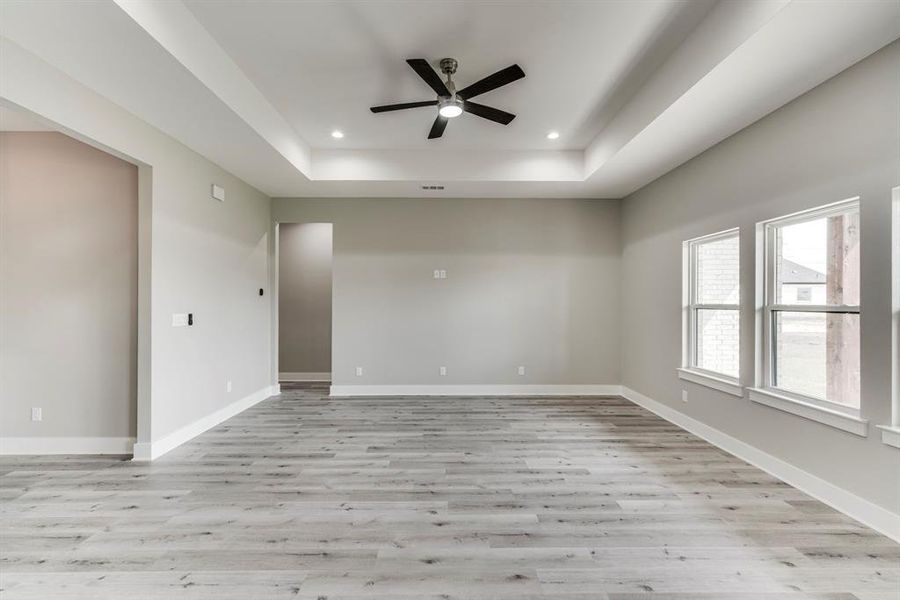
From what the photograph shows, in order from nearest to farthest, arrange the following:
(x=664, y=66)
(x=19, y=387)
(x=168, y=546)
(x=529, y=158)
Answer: (x=168, y=546) < (x=664, y=66) < (x=19, y=387) < (x=529, y=158)

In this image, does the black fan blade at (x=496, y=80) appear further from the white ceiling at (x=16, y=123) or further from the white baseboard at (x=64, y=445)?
the white baseboard at (x=64, y=445)

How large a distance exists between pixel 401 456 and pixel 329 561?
4.42 feet

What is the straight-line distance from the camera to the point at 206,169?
3961mm

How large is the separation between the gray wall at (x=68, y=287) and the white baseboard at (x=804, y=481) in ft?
17.0

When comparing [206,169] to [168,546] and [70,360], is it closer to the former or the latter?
[70,360]

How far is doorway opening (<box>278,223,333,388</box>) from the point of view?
21.6 ft

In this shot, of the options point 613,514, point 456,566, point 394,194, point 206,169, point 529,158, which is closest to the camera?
point 456,566

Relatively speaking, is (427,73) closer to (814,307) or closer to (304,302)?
(814,307)

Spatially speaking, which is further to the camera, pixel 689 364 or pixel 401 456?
pixel 689 364

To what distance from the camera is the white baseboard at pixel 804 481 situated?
7.13 ft

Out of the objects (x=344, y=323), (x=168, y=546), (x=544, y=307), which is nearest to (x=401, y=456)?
(x=168, y=546)

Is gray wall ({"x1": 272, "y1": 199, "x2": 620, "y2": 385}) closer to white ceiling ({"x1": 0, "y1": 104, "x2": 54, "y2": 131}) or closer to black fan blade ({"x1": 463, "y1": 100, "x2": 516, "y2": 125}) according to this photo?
black fan blade ({"x1": 463, "y1": 100, "x2": 516, "y2": 125})

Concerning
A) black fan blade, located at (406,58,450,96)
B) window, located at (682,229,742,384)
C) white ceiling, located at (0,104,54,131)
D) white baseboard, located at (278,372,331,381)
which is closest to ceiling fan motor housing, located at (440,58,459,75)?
black fan blade, located at (406,58,450,96)

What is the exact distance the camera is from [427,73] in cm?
262
